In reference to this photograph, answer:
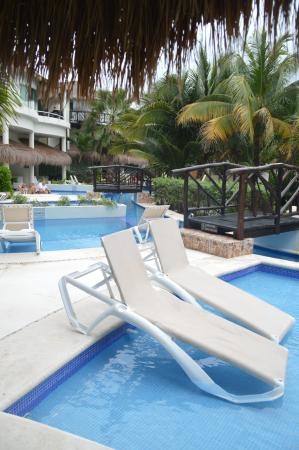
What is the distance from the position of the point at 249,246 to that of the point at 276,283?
1.21 meters

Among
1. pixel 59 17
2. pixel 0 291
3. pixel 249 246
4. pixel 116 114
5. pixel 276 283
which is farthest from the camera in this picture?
pixel 116 114

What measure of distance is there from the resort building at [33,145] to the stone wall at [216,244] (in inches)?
586

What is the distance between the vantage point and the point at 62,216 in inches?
518

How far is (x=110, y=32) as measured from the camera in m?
1.97

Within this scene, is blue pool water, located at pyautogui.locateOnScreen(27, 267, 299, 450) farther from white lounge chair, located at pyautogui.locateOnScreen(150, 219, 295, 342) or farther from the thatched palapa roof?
the thatched palapa roof

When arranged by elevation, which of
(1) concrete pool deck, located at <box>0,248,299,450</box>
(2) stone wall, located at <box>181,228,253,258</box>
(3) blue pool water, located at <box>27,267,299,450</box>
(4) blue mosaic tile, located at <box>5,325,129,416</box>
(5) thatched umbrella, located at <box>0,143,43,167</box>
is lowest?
(3) blue pool water, located at <box>27,267,299,450</box>

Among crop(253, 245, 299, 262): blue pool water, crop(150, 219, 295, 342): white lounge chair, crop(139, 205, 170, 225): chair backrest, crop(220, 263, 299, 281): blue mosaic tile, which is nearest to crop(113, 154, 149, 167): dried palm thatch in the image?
crop(139, 205, 170, 225): chair backrest

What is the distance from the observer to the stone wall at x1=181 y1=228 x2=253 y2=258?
7.01m

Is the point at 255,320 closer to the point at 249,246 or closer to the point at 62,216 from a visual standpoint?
the point at 249,246

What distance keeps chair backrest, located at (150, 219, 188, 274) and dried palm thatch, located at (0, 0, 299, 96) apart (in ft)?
9.10

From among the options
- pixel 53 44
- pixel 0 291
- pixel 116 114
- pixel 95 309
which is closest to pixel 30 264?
pixel 0 291

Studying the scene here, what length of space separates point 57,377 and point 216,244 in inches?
177

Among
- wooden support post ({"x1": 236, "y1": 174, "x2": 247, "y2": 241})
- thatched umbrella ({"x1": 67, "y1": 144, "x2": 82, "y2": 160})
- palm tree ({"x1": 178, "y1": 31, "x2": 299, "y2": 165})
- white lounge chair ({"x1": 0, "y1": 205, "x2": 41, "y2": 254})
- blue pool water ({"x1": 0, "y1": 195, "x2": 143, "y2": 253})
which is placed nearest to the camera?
wooden support post ({"x1": 236, "y1": 174, "x2": 247, "y2": 241})

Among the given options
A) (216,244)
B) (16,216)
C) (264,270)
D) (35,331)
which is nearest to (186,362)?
(35,331)
